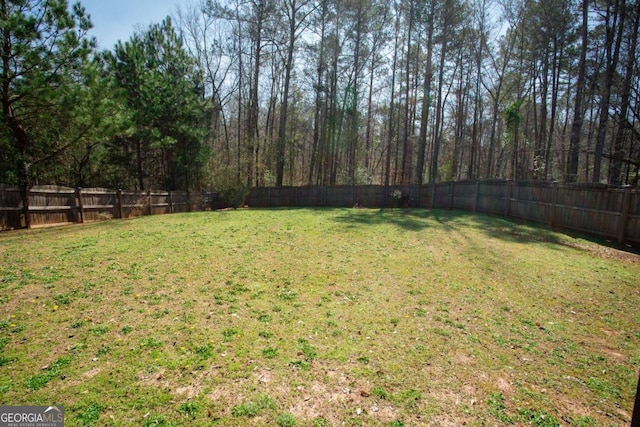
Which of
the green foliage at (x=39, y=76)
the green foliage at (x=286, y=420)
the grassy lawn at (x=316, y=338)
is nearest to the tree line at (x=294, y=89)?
the green foliage at (x=39, y=76)

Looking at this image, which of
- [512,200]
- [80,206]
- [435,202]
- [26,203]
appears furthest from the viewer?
[435,202]

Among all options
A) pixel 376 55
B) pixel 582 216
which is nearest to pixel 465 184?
pixel 582 216

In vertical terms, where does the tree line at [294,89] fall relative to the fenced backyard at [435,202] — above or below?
above

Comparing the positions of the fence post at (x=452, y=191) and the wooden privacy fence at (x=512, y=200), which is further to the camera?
the fence post at (x=452, y=191)

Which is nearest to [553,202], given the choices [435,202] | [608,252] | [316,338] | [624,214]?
[624,214]

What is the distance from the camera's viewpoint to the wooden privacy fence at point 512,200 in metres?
7.94

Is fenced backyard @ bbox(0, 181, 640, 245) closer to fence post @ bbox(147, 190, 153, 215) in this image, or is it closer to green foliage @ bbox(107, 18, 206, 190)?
fence post @ bbox(147, 190, 153, 215)

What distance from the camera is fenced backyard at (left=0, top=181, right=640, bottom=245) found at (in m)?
8.18

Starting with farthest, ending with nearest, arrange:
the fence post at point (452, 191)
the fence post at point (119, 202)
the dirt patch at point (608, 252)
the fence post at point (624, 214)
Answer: the fence post at point (452, 191)
the fence post at point (119, 202)
the fence post at point (624, 214)
the dirt patch at point (608, 252)

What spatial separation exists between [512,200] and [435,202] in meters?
5.19

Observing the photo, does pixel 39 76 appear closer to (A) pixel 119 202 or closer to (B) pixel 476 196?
(A) pixel 119 202

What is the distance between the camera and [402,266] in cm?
548

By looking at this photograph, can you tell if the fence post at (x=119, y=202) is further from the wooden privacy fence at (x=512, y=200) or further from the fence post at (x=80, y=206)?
the wooden privacy fence at (x=512, y=200)

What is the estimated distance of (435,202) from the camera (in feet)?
55.7
